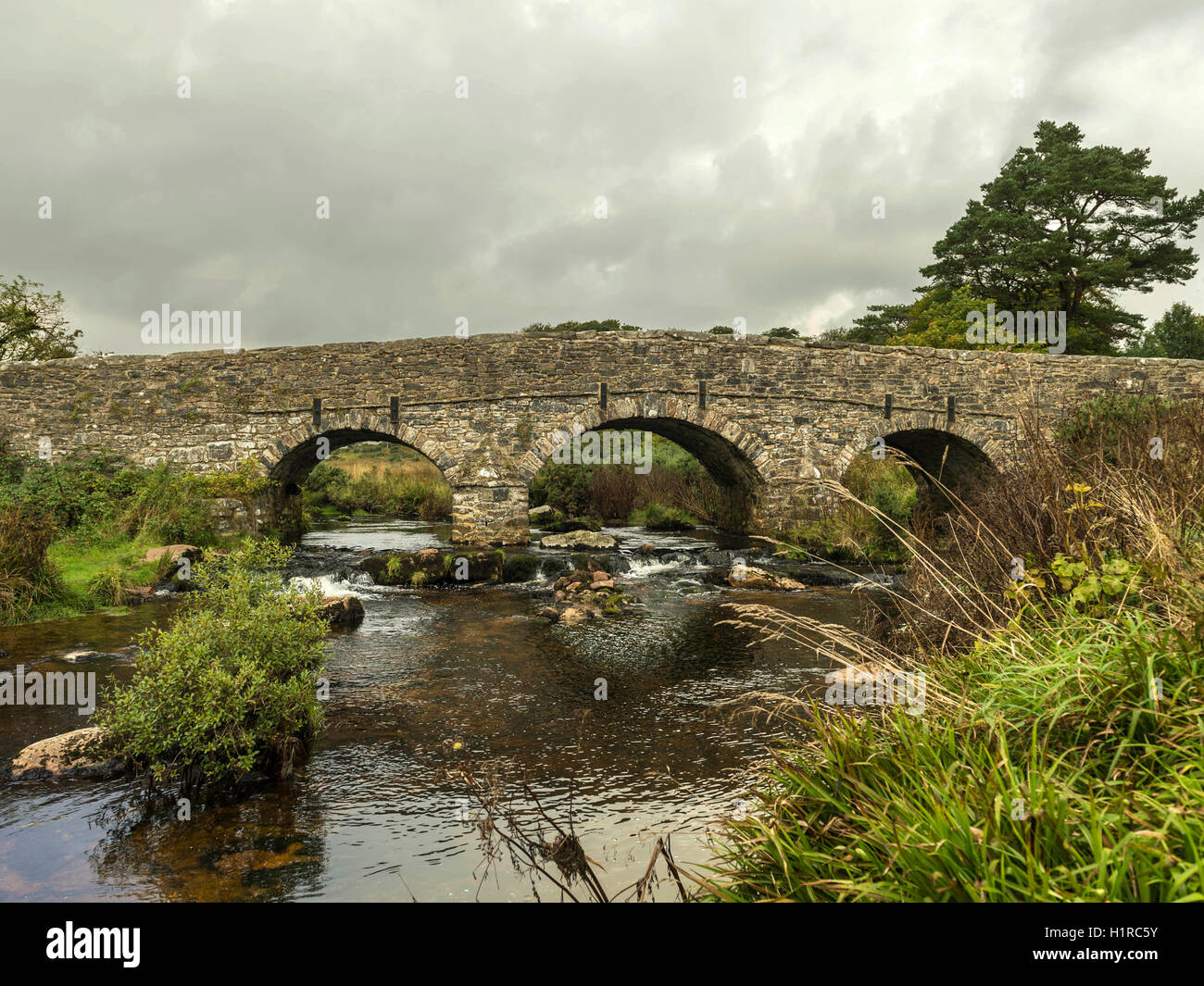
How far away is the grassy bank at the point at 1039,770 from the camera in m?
2.03

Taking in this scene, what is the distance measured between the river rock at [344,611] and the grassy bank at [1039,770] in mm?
6973

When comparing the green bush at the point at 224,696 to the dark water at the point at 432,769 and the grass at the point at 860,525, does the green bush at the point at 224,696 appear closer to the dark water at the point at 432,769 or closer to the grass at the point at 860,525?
the dark water at the point at 432,769

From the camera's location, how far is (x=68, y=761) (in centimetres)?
466

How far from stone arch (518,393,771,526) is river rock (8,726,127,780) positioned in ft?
37.1

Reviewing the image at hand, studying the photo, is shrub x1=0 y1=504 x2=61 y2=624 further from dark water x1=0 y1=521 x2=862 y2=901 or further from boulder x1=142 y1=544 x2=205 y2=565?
boulder x1=142 y1=544 x2=205 y2=565

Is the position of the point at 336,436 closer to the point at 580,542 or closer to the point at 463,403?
the point at 463,403

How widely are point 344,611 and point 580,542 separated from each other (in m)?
8.05

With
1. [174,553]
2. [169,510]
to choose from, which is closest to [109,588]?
[174,553]

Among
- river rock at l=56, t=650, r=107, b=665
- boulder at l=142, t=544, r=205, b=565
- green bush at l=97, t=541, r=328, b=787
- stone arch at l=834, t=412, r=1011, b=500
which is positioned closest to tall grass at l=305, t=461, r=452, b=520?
boulder at l=142, t=544, r=205, b=565

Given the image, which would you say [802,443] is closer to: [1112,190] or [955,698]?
[955,698]

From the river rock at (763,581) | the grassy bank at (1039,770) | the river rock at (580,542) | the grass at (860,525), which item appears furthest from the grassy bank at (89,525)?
the grass at (860,525)

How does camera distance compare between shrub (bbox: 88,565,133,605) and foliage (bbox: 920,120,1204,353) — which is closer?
shrub (bbox: 88,565,133,605)

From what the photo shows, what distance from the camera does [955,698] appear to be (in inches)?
126

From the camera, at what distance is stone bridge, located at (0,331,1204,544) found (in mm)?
15352
